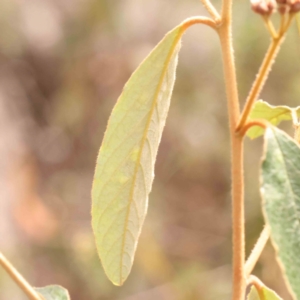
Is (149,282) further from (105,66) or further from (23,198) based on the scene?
(105,66)

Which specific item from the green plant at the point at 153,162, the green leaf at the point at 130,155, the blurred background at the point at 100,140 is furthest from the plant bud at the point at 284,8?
the blurred background at the point at 100,140

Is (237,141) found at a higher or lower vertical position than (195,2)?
higher

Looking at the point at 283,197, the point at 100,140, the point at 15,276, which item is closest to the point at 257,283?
the point at 283,197

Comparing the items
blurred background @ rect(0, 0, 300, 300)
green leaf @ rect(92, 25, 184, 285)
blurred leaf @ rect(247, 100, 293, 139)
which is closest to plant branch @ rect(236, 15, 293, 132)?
green leaf @ rect(92, 25, 184, 285)

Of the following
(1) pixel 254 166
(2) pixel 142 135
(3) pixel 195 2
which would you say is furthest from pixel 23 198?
(2) pixel 142 135

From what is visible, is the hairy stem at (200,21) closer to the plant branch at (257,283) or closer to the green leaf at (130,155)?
the green leaf at (130,155)

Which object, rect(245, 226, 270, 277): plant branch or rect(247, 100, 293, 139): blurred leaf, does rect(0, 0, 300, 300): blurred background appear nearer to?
rect(247, 100, 293, 139): blurred leaf
